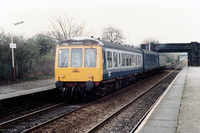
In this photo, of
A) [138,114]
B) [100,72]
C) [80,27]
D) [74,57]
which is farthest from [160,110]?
[80,27]

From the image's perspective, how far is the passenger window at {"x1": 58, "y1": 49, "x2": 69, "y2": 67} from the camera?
39.5ft

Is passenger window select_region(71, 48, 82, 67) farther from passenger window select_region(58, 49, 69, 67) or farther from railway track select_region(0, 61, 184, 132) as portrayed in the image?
railway track select_region(0, 61, 184, 132)

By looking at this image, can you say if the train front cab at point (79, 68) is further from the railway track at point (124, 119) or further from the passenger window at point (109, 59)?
the railway track at point (124, 119)

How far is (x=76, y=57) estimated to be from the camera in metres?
11.9

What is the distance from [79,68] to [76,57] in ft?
1.98

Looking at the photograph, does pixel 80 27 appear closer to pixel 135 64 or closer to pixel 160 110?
pixel 135 64

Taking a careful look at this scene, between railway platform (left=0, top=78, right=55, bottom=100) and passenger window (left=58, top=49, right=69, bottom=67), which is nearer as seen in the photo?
passenger window (left=58, top=49, right=69, bottom=67)

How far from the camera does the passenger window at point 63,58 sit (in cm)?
1204

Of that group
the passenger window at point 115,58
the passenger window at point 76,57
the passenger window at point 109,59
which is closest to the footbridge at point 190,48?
the passenger window at point 115,58

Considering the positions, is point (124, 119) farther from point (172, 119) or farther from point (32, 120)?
point (32, 120)

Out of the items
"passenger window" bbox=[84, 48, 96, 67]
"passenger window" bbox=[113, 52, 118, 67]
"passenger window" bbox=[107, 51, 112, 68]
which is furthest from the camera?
"passenger window" bbox=[113, 52, 118, 67]

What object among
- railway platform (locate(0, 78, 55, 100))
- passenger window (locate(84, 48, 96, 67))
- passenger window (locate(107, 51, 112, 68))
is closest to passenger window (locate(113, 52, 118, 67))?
passenger window (locate(107, 51, 112, 68))

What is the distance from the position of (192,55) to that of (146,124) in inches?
2246

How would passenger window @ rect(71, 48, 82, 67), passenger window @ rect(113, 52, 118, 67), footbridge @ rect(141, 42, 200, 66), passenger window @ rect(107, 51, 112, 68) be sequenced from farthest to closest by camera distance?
footbridge @ rect(141, 42, 200, 66), passenger window @ rect(113, 52, 118, 67), passenger window @ rect(107, 51, 112, 68), passenger window @ rect(71, 48, 82, 67)
